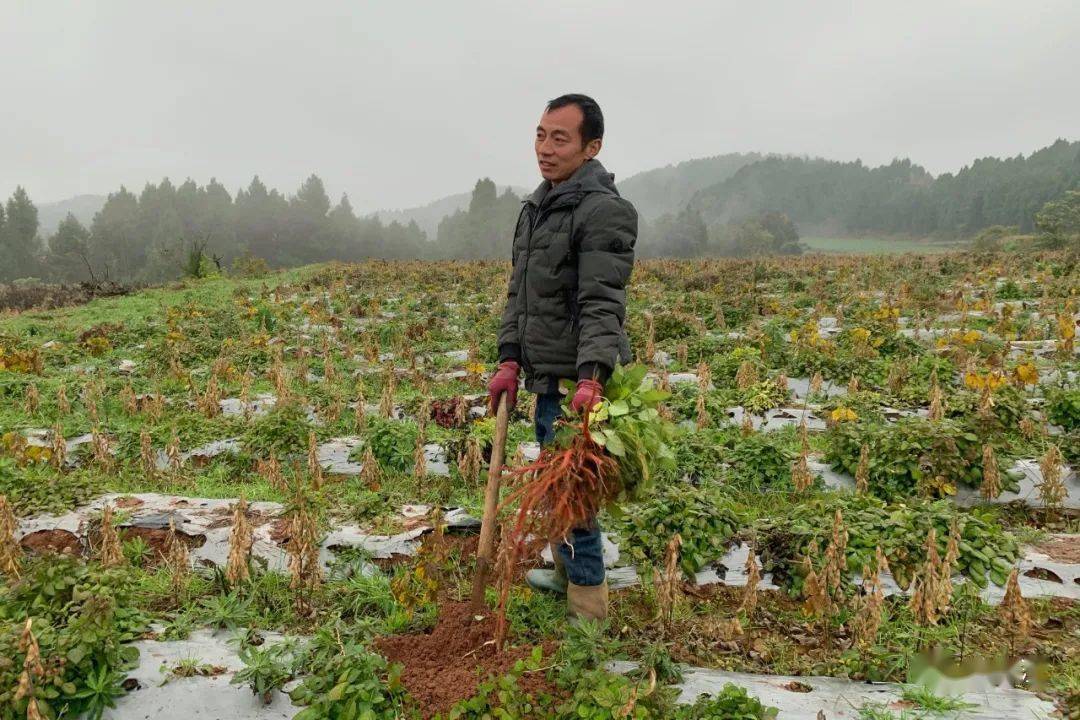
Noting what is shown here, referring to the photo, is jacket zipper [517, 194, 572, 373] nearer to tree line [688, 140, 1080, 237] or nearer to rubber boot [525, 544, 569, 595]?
rubber boot [525, 544, 569, 595]

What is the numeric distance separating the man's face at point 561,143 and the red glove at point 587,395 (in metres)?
1.01

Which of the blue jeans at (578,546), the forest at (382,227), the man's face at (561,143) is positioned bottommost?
the blue jeans at (578,546)

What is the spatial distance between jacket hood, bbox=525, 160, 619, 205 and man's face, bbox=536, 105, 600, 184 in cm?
5

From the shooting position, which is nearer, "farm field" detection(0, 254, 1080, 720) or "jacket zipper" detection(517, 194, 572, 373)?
"farm field" detection(0, 254, 1080, 720)

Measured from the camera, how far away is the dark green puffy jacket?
8.89 feet

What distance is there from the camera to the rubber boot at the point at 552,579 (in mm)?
3584

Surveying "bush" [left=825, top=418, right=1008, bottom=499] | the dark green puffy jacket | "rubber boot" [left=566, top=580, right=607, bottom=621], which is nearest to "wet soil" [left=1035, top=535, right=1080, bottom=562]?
"bush" [left=825, top=418, right=1008, bottom=499]

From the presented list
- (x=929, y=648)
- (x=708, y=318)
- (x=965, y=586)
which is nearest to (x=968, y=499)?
(x=965, y=586)

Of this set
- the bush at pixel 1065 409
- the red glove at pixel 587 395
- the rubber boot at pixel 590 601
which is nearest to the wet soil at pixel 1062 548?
the bush at pixel 1065 409

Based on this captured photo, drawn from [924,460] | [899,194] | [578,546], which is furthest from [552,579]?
[899,194]

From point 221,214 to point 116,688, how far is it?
10569 centimetres

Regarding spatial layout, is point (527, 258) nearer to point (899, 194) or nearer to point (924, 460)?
point (924, 460)

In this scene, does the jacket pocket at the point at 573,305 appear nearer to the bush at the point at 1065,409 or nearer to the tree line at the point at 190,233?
the bush at the point at 1065,409

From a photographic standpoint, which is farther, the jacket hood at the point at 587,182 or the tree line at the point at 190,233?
the tree line at the point at 190,233
